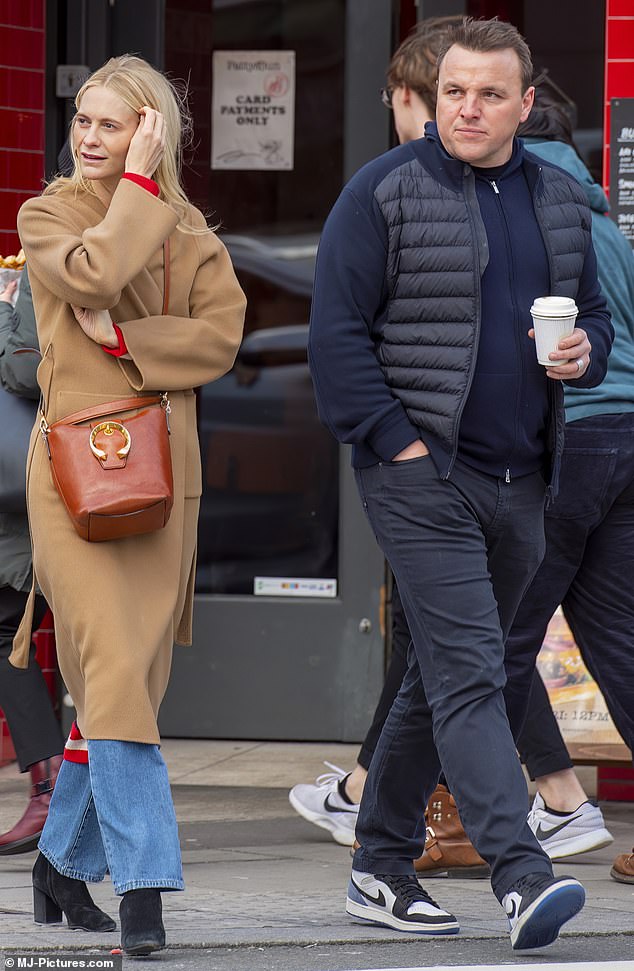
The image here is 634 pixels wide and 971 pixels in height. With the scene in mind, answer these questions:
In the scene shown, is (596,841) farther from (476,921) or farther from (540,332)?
(540,332)

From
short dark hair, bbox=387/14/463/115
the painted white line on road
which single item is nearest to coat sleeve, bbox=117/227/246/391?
short dark hair, bbox=387/14/463/115

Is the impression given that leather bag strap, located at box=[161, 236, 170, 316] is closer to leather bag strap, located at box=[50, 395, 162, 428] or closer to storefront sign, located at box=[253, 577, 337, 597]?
leather bag strap, located at box=[50, 395, 162, 428]

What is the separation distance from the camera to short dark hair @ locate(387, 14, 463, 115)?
4941 millimetres

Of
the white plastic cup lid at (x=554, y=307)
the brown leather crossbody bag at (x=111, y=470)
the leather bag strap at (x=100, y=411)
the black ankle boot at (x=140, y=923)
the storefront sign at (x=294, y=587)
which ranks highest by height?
the white plastic cup lid at (x=554, y=307)

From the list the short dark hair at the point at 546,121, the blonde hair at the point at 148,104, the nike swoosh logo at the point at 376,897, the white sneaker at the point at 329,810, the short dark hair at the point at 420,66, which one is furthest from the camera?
the white sneaker at the point at 329,810

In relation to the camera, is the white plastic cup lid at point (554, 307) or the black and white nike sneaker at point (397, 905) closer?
the white plastic cup lid at point (554, 307)

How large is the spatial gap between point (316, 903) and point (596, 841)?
0.98 metres

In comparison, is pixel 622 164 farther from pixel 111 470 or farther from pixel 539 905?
pixel 539 905

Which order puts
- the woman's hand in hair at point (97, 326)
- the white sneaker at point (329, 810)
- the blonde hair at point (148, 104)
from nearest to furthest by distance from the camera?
the woman's hand in hair at point (97, 326) → the blonde hair at point (148, 104) → the white sneaker at point (329, 810)

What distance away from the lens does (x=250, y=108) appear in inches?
282

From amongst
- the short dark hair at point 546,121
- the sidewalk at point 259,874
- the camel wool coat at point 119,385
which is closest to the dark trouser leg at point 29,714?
the sidewalk at point 259,874

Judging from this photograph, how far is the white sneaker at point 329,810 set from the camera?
5.48 meters

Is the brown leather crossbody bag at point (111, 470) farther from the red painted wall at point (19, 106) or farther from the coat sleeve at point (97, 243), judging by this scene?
the red painted wall at point (19, 106)

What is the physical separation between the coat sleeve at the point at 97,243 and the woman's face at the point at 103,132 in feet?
0.39
